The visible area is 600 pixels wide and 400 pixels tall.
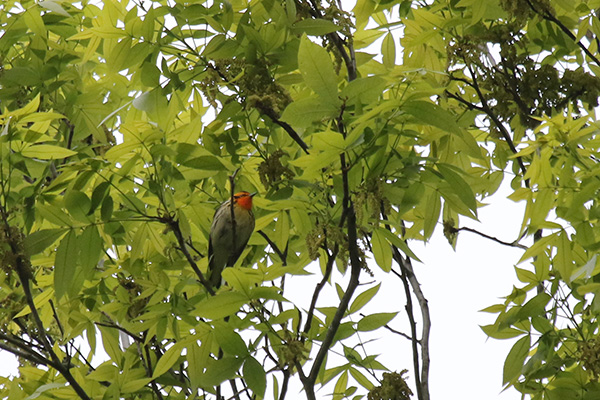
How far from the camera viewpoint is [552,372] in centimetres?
353

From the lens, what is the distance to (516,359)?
3.67 m

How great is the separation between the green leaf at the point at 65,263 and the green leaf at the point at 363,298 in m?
1.32

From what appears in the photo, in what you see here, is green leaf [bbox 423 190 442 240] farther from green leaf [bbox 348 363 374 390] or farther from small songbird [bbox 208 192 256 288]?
small songbird [bbox 208 192 256 288]

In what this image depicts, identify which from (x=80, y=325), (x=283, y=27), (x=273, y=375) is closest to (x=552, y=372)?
(x=273, y=375)

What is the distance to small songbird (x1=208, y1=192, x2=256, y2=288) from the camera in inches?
164

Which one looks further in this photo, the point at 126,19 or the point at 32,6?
the point at 32,6

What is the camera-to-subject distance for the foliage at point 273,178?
9.22 feet

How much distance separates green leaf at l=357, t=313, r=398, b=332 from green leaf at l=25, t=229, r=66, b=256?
1.43 metres

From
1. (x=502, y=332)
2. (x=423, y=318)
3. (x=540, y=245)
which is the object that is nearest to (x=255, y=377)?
(x=423, y=318)

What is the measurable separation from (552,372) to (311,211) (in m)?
1.49

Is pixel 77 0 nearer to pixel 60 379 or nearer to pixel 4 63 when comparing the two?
pixel 4 63

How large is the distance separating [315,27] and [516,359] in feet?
6.49

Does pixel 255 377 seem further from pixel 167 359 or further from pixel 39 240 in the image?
pixel 39 240

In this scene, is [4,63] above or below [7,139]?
above
